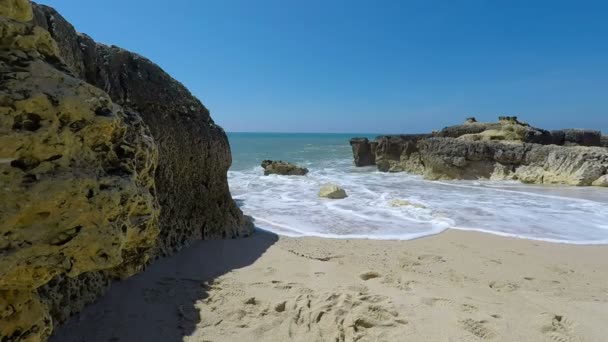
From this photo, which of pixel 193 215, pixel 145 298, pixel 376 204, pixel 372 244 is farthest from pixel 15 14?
pixel 376 204

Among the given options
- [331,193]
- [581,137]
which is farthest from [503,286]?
[581,137]

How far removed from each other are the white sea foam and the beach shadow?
196cm

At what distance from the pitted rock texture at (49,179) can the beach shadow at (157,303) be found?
1.04 meters

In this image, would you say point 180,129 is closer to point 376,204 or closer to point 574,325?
point 574,325

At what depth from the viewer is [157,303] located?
3.29 m

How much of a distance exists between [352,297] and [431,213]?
16.0ft

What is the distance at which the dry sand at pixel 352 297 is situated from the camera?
2.89 metres

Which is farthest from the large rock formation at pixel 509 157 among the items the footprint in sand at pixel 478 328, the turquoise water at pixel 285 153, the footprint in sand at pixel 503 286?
the footprint in sand at pixel 478 328

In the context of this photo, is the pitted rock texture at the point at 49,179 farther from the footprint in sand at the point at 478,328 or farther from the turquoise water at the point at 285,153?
the turquoise water at the point at 285,153

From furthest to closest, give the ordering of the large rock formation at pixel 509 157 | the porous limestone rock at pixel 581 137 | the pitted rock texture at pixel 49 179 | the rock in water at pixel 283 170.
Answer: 1. the porous limestone rock at pixel 581 137
2. the rock in water at pixel 283 170
3. the large rock formation at pixel 509 157
4. the pitted rock texture at pixel 49 179

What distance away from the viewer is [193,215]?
5.07 m

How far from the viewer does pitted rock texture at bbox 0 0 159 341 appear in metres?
1.45

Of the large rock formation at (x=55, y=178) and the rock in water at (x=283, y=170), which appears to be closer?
the large rock formation at (x=55, y=178)

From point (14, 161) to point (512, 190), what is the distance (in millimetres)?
13020
